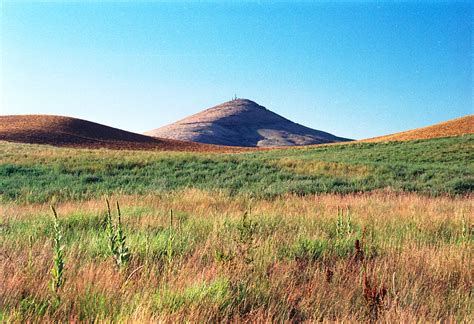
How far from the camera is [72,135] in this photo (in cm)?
4750

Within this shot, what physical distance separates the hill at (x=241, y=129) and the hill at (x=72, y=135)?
138 feet

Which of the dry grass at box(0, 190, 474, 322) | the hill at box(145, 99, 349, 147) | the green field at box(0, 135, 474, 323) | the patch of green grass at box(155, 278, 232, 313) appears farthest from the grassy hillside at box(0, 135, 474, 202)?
the hill at box(145, 99, 349, 147)

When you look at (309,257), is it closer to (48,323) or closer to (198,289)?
(198,289)

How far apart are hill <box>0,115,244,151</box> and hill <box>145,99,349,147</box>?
4203 cm

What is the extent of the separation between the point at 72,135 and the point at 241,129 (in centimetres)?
7693

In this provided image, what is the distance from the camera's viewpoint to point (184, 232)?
5129 mm

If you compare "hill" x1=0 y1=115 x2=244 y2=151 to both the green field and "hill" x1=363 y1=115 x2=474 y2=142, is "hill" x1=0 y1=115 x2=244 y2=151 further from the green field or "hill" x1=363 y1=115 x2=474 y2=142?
the green field

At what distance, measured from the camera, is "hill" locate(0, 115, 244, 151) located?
4368 centimetres

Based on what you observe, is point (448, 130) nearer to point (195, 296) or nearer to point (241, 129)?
point (195, 296)

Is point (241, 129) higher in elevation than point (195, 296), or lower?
higher

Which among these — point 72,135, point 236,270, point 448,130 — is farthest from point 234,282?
point 448,130

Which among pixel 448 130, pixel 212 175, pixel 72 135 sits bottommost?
pixel 212 175

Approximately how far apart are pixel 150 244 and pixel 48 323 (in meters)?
1.98

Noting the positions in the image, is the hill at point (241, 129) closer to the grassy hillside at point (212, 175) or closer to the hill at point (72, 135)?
the hill at point (72, 135)
